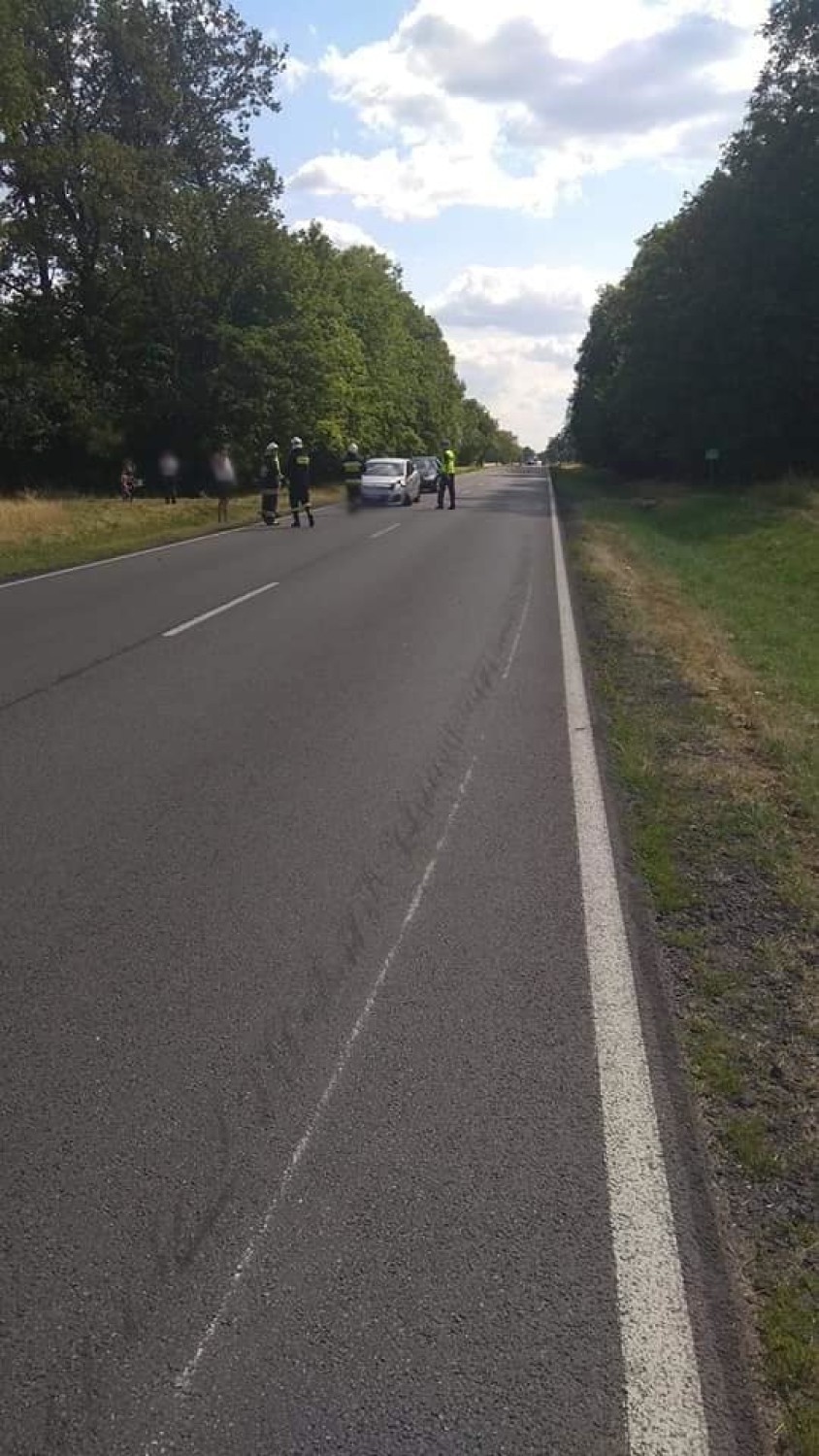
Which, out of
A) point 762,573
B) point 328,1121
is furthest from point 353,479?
point 328,1121

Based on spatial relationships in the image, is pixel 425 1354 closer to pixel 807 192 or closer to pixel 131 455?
pixel 807 192

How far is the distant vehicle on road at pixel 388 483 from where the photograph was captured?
37719mm

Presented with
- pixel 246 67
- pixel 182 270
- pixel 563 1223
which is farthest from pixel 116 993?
pixel 246 67

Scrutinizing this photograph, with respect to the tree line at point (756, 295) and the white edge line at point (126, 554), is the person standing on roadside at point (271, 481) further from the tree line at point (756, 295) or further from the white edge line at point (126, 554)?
the tree line at point (756, 295)

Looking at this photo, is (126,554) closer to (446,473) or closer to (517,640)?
(517,640)

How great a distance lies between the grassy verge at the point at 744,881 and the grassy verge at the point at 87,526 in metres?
10.7

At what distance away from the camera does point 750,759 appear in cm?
721

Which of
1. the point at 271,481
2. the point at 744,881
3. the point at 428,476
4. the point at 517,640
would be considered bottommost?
the point at 428,476

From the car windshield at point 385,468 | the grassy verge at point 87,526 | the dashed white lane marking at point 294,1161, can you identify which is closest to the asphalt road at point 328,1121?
the dashed white lane marking at point 294,1161

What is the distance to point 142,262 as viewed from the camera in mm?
44281

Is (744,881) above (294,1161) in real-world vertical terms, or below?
below

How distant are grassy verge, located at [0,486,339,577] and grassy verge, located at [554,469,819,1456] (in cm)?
1075

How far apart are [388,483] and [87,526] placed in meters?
13.3

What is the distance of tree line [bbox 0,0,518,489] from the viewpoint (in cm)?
4212
